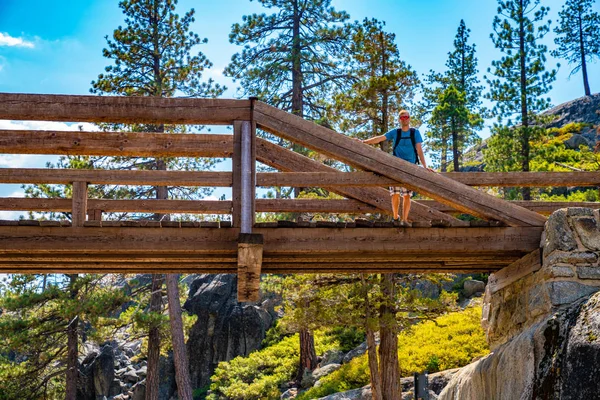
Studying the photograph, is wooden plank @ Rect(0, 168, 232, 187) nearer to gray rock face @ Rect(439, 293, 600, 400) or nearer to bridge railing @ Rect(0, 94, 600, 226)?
bridge railing @ Rect(0, 94, 600, 226)

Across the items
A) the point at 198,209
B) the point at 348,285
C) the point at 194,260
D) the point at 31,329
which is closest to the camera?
the point at 194,260

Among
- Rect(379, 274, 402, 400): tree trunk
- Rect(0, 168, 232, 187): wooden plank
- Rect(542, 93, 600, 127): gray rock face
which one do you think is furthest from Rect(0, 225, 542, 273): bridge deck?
Rect(542, 93, 600, 127): gray rock face

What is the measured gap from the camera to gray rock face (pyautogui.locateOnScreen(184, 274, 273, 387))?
30312mm

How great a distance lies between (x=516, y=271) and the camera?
332 inches

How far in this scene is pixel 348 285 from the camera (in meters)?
16.0

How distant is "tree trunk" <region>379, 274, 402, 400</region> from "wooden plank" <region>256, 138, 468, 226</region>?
6870 millimetres

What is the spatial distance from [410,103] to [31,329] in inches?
517

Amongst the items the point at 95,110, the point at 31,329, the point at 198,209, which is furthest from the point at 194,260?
the point at 31,329

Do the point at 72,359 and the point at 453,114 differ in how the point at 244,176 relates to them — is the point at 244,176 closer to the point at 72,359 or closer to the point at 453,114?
the point at 72,359

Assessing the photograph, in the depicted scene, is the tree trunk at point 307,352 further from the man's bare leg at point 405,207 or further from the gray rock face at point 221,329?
the man's bare leg at point 405,207

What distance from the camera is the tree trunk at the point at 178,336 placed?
21.1 meters

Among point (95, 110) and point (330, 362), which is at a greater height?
point (95, 110)

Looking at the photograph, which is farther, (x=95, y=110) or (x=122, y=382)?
(x=122, y=382)

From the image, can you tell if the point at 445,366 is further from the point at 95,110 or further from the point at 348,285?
the point at 95,110
